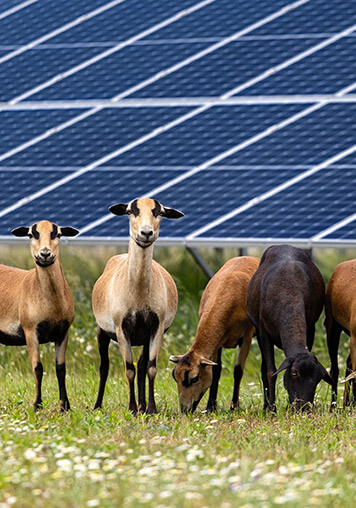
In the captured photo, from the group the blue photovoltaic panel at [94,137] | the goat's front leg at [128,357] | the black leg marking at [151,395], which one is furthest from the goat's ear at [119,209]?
the blue photovoltaic panel at [94,137]

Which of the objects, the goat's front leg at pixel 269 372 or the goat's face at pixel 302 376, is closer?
the goat's face at pixel 302 376

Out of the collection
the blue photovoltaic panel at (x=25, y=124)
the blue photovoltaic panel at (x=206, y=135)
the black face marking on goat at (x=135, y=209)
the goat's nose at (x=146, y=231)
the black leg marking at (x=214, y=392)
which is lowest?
the black leg marking at (x=214, y=392)

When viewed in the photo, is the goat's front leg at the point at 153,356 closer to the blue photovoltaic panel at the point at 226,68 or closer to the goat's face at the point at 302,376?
the goat's face at the point at 302,376

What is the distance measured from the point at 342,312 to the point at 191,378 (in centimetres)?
175

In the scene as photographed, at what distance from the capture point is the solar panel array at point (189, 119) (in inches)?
497

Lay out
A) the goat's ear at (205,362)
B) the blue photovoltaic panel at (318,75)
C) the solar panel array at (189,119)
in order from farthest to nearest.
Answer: the blue photovoltaic panel at (318,75)
the solar panel array at (189,119)
the goat's ear at (205,362)

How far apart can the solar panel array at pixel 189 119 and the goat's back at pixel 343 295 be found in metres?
0.83

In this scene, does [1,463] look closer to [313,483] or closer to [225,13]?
[313,483]

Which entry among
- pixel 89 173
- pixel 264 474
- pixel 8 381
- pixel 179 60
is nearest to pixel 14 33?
pixel 179 60

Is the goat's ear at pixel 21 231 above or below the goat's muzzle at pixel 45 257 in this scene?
above

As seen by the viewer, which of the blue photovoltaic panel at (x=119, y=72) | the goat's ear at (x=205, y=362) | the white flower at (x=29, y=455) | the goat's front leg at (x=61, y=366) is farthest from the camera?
the blue photovoltaic panel at (x=119, y=72)

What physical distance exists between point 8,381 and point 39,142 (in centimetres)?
380

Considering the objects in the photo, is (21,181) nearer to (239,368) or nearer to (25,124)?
(25,124)

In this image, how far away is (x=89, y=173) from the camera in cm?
1376
